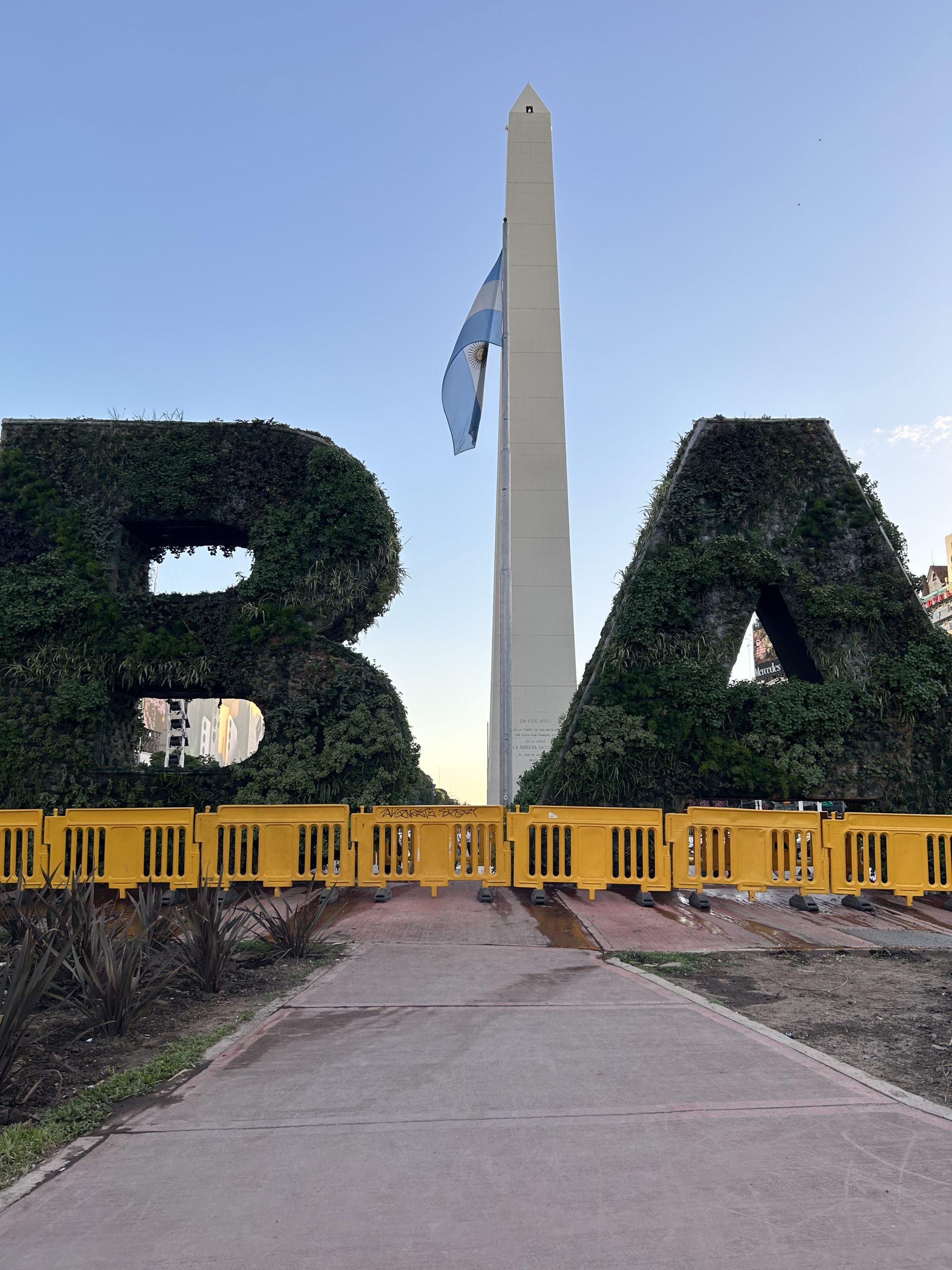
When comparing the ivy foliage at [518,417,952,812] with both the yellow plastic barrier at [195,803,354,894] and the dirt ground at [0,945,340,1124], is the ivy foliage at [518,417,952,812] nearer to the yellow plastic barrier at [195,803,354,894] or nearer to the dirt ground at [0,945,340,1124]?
the yellow plastic barrier at [195,803,354,894]

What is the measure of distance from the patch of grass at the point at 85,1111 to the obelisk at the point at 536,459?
729 inches

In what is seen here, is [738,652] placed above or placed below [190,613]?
below

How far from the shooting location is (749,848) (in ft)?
35.1

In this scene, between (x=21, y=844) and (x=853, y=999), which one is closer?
(x=853, y=999)

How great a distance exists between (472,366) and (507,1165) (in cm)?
1812

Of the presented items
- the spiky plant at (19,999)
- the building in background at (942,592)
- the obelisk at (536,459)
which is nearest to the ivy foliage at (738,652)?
the obelisk at (536,459)

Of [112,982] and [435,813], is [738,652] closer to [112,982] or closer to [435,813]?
[435,813]

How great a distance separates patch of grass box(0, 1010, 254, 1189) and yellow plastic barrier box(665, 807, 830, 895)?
278 inches

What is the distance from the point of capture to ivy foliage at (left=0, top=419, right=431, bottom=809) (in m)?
13.5

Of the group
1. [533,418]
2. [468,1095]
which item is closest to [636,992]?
[468,1095]

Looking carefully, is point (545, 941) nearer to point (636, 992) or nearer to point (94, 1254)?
point (636, 992)

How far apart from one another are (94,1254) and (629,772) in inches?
448

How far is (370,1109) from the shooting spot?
3729 mm

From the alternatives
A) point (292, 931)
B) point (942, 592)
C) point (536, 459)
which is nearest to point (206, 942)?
point (292, 931)
